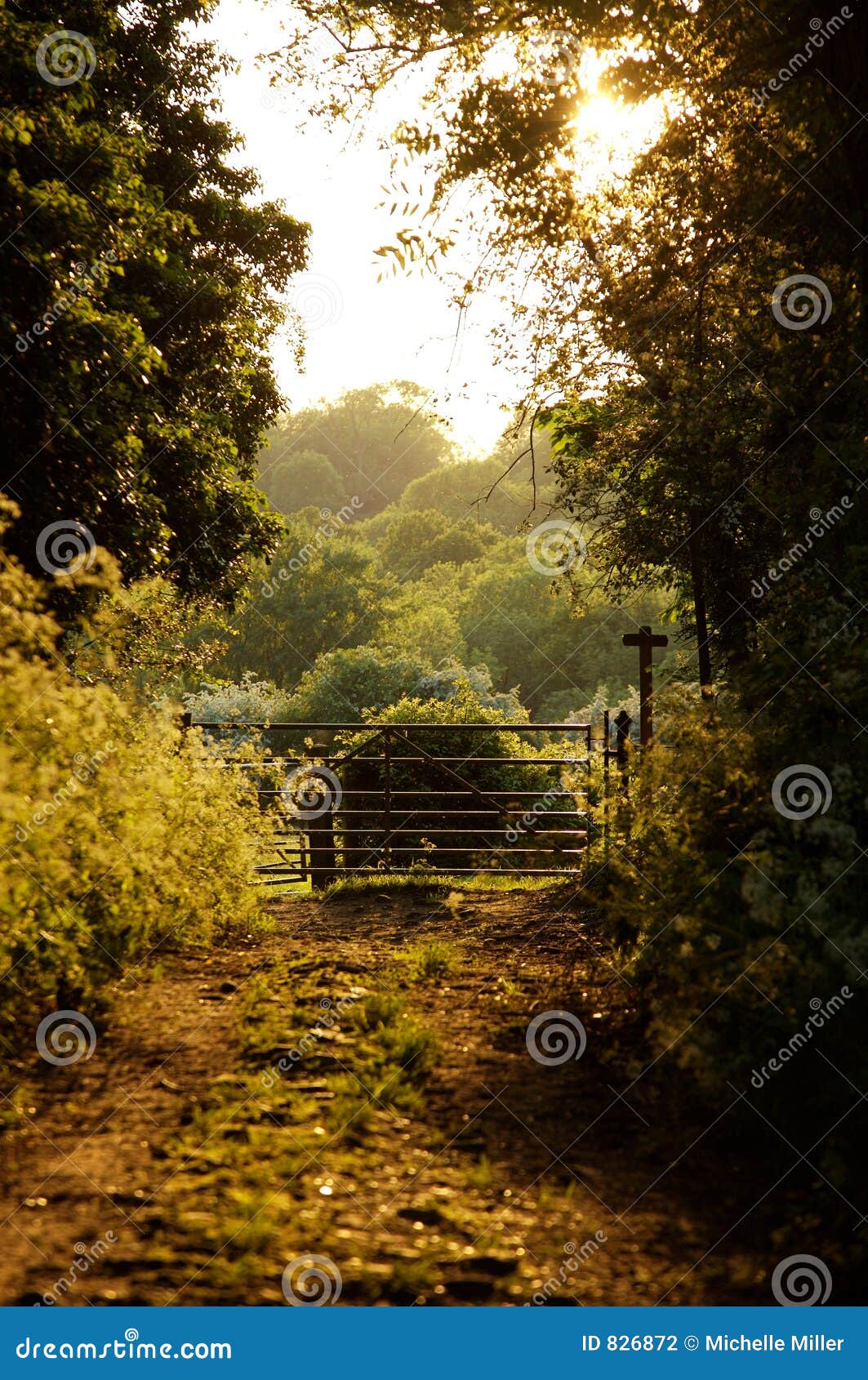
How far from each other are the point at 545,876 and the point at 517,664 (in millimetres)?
37588

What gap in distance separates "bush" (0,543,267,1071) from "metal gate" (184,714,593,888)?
4.24 meters

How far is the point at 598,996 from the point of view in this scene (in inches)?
219

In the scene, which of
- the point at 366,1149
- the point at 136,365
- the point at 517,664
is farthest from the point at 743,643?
the point at 517,664

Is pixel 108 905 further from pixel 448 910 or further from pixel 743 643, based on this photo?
pixel 743 643

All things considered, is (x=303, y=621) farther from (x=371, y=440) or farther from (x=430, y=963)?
(x=371, y=440)

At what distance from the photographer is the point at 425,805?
47.6 feet

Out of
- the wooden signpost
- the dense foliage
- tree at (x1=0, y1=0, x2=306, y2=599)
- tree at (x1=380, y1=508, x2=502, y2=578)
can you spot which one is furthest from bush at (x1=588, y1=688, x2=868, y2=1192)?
tree at (x1=380, y1=508, x2=502, y2=578)

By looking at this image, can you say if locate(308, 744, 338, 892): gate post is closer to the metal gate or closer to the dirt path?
the metal gate

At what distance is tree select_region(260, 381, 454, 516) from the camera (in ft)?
259

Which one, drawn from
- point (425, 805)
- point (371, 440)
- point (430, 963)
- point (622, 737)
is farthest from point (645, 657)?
point (371, 440)

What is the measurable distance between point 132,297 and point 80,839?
309 inches

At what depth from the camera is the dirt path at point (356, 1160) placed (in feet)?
9.50

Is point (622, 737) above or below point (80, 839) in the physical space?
above

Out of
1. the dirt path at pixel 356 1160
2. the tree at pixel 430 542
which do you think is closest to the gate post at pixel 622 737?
the dirt path at pixel 356 1160
